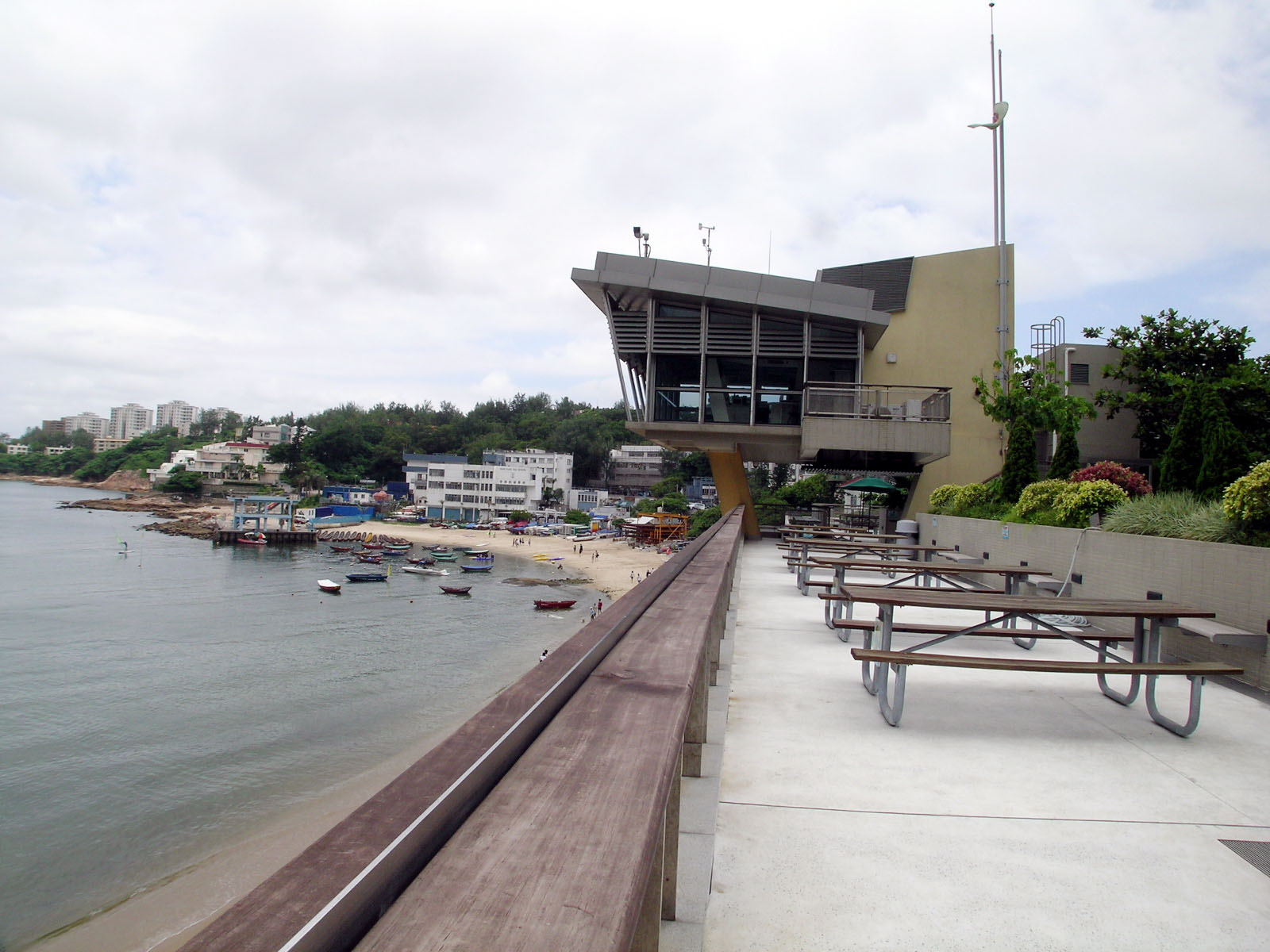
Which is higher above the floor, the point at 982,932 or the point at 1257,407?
the point at 1257,407

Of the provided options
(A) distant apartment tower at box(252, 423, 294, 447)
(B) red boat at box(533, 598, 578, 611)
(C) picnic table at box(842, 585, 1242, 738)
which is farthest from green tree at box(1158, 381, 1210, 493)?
(A) distant apartment tower at box(252, 423, 294, 447)

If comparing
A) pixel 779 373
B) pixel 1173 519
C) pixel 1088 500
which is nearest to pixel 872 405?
pixel 779 373

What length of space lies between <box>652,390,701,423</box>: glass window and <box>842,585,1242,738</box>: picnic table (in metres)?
17.0

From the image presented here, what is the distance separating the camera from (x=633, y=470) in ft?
356

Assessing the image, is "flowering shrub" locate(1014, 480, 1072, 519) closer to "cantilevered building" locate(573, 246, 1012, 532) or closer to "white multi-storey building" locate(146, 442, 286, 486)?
"cantilevered building" locate(573, 246, 1012, 532)

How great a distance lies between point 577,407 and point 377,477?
4127 cm

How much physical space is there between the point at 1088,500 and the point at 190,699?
2354 cm

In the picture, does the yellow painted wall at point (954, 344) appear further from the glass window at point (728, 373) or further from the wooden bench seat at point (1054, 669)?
the wooden bench seat at point (1054, 669)

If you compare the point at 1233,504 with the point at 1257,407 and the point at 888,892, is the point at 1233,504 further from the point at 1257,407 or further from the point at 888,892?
the point at 1257,407

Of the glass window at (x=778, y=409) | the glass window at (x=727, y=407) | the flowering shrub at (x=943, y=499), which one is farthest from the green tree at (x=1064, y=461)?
the glass window at (x=727, y=407)

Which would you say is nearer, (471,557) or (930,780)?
(930,780)

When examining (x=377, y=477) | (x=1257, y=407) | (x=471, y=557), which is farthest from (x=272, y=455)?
(x=1257, y=407)

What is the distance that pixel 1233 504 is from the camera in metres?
5.66

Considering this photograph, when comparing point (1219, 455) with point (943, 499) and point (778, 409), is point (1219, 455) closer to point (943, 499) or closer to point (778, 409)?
point (943, 499)
